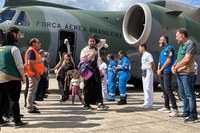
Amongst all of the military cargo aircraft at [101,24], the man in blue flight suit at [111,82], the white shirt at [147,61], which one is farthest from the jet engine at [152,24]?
the white shirt at [147,61]

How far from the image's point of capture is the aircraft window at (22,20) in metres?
9.89

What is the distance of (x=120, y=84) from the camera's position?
7.89m

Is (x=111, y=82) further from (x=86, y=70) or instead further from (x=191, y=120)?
(x=191, y=120)

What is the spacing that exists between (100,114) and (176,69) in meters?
1.84

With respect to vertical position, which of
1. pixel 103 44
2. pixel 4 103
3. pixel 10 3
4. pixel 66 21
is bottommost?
pixel 4 103

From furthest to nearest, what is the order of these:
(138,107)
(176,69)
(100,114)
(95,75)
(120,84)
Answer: (120,84) < (138,107) < (95,75) < (100,114) < (176,69)

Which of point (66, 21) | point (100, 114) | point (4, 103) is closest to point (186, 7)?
point (66, 21)

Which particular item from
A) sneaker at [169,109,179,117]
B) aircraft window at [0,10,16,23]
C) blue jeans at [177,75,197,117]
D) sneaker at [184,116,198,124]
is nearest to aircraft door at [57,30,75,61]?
aircraft window at [0,10,16,23]

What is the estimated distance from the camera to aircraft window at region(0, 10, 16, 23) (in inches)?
391

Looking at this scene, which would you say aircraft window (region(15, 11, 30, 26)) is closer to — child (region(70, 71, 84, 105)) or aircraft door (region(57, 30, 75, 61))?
aircraft door (region(57, 30, 75, 61))

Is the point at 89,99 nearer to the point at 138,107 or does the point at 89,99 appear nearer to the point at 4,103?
the point at 138,107

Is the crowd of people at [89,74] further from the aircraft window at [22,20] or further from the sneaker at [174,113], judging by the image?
the aircraft window at [22,20]

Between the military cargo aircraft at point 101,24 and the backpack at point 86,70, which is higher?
the military cargo aircraft at point 101,24

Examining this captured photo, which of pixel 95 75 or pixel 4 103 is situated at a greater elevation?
pixel 95 75
